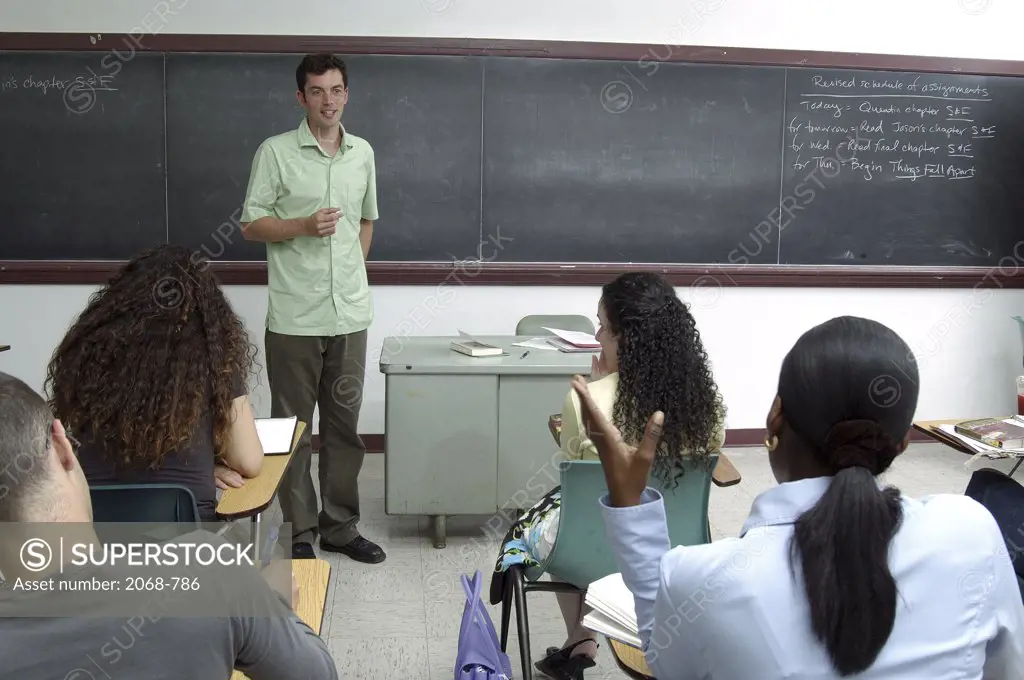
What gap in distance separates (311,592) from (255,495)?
400mm

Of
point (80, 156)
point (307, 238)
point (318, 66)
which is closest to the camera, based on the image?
point (318, 66)

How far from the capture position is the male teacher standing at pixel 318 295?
3.44 meters

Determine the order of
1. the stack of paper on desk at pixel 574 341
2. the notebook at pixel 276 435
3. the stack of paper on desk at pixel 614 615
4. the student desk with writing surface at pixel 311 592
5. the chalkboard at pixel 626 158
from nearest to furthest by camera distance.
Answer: the stack of paper on desk at pixel 614 615 < the student desk with writing surface at pixel 311 592 < the notebook at pixel 276 435 < the stack of paper on desk at pixel 574 341 < the chalkboard at pixel 626 158

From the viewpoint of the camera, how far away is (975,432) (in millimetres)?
2672

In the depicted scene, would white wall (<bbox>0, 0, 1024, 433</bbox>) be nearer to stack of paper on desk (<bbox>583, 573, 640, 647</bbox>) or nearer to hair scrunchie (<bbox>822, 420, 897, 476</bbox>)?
stack of paper on desk (<bbox>583, 573, 640, 647</bbox>)

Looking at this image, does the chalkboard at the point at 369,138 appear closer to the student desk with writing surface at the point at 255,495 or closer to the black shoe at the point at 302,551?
the black shoe at the point at 302,551

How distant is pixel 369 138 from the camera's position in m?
4.59

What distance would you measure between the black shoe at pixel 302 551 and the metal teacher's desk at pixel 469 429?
302mm

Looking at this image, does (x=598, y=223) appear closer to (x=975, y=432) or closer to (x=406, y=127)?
(x=406, y=127)

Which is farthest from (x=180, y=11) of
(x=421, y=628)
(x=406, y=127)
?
(x=421, y=628)

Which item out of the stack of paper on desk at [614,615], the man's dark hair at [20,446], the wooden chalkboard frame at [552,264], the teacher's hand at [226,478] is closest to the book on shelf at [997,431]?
the stack of paper on desk at [614,615]

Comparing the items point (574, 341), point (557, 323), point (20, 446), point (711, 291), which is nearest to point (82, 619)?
point (20, 446)

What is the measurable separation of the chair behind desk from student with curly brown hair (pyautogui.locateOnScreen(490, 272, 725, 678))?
2.66ft

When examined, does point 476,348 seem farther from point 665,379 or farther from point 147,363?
point 147,363
